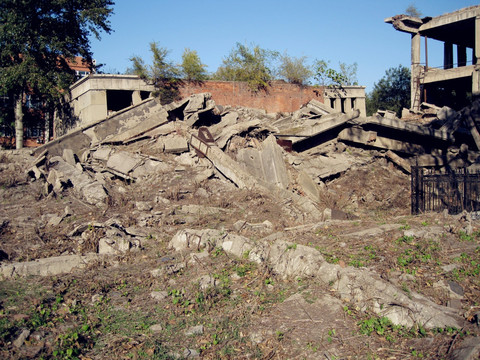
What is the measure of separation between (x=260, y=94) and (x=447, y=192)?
1082cm

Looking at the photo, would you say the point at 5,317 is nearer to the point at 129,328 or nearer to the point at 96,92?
the point at 129,328

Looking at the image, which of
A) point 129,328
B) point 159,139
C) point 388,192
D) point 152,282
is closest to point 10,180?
point 159,139

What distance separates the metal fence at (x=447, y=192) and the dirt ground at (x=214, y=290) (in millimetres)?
1059

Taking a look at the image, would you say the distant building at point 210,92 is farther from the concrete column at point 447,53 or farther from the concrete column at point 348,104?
the concrete column at point 447,53

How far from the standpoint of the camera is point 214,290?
517 centimetres

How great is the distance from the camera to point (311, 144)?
13445mm

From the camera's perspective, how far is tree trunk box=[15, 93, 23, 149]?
16.8m

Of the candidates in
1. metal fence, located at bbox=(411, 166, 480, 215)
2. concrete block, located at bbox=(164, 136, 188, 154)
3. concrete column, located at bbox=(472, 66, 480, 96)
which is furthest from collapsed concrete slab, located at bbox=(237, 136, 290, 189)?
concrete column, located at bbox=(472, 66, 480, 96)

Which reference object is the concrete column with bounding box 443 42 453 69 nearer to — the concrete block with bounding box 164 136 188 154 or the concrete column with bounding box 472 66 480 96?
the concrete column with bounding box 472 66 480 96

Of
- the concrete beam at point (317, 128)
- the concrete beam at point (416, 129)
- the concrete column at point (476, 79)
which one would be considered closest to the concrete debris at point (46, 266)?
the concrete beam at point (317, 128)

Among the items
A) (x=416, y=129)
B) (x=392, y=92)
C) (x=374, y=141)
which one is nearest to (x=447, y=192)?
(x=416, y=129)

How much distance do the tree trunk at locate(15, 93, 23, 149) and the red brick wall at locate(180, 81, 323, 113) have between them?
706 cm

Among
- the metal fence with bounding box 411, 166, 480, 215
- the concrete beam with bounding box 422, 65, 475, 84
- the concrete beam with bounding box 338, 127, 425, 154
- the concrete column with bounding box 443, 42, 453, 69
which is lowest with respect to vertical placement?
the metal fence with bounding box 411, 166, 480, 215

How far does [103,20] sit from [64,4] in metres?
1.59
